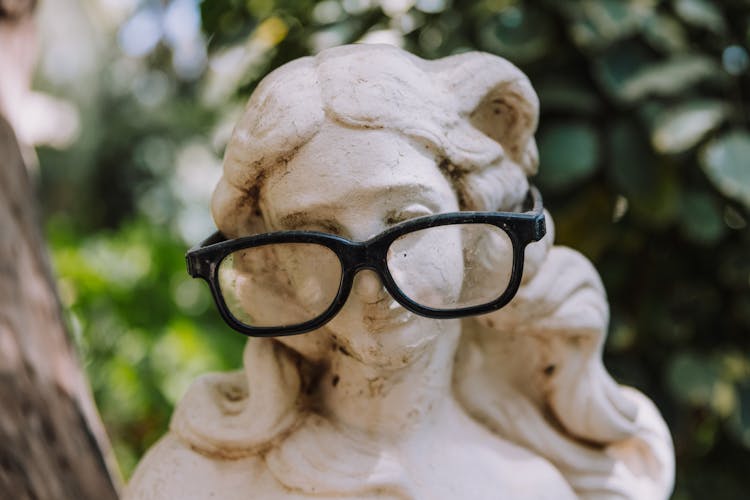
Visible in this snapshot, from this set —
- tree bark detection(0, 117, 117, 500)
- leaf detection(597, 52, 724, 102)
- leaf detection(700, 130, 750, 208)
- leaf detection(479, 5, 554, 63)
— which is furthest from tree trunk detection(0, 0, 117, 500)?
leaf detection(700, 130, 750, 208)

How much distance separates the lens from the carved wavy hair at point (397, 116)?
90 cm

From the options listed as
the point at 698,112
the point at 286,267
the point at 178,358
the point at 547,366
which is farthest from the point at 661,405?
the point at 178,358

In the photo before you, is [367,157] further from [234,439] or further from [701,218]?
[701,218]

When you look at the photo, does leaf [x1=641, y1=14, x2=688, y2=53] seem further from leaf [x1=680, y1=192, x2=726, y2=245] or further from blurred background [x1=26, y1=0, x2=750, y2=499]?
leaf [x1=680, y1=192, x2=726, y2=245]

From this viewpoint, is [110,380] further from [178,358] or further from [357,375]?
[357,375]

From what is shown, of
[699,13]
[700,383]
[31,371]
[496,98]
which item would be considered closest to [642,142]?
[699,13]

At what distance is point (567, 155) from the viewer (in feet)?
5.65

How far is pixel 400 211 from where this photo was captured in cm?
91

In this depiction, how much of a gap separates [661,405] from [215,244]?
133 cm

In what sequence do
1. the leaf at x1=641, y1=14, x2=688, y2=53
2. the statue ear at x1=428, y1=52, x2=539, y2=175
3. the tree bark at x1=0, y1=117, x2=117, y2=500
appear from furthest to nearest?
the leaf at x1=641, y1=14, x2=688, y2=53 → the tree bark at x1=0, y1=117, x2=117, y2=500 → the statue ear at x1=428, y1=52, x2=539, y2=175

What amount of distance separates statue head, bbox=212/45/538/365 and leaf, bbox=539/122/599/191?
0.72 metres

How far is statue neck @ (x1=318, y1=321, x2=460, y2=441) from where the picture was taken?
1034 millimetres

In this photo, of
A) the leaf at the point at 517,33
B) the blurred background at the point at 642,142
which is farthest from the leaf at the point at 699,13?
the leaf at the point at 517,33

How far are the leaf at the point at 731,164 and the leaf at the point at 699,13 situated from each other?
0.73 ft
